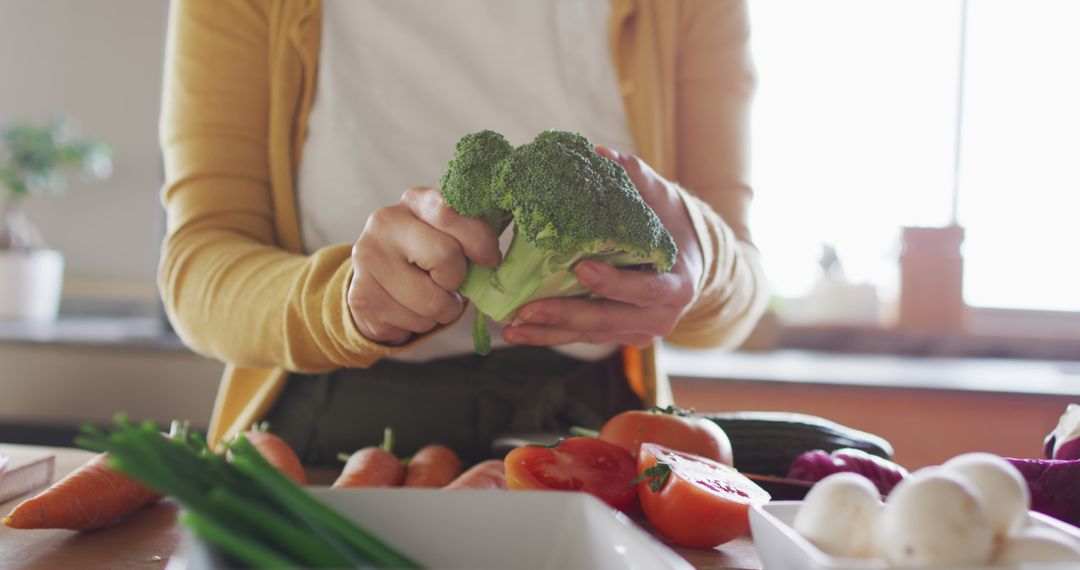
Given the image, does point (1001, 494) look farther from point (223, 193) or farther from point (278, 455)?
point (223, 193)

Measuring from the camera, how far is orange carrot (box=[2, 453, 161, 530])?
691mm

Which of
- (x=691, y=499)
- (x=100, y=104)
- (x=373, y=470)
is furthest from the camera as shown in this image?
(x=100, y=104)

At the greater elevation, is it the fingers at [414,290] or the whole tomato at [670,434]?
the fingers at [414,290]

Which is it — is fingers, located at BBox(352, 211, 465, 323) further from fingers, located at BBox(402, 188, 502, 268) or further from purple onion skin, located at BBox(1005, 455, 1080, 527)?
purple onion skin, located at BBox(1005, 455, 1080, 527)

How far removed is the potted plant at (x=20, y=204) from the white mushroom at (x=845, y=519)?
2585 millimetres

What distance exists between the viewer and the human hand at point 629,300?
83 cm

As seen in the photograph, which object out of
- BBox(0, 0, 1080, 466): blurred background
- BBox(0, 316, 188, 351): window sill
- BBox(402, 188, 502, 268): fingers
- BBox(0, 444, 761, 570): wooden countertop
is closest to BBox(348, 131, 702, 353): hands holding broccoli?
BBox(402, 188, 502, 268): fingers

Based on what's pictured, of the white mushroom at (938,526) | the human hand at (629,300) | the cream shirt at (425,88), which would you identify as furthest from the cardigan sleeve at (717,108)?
the white mushroom at (938,526)

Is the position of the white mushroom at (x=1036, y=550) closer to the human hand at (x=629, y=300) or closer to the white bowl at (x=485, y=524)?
the white bowl at (x=485, y=524)

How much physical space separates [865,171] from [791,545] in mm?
2586

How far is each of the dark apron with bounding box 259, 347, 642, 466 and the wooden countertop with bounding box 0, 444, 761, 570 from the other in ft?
1.27

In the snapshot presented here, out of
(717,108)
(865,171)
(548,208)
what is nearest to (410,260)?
(548,208)

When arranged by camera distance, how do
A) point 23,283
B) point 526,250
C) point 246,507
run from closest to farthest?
point 246,507 < point 526,250 < point 23,283

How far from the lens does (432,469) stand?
940 mm
